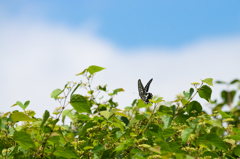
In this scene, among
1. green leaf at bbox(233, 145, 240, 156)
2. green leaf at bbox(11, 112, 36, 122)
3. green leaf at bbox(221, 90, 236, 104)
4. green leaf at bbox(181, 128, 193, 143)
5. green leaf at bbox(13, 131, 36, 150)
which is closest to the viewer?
green leaf at bbox(221, 90, 236, 104)

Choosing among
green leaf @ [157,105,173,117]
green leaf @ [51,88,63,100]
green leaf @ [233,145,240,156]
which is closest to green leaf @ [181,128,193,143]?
green leaf @ [157,105,173,117]

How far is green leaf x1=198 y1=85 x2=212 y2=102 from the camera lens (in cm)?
335

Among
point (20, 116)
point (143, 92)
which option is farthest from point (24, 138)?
point (143, 92)

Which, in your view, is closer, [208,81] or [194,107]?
[208,81]

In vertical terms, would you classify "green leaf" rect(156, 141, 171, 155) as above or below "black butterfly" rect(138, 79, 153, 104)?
below

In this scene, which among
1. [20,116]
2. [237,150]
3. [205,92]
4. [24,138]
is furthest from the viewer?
[205,92]

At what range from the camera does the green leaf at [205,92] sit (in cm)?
335

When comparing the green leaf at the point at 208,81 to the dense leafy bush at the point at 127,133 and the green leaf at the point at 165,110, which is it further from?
the green leaf at the point at 165,110

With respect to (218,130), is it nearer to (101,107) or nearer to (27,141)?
(101,107)

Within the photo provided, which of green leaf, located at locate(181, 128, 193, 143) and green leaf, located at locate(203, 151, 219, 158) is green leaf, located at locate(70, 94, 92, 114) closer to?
green leaf, located at locate(181, 128, 193, 143)

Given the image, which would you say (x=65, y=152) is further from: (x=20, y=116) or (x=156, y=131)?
(x=156, y=131)

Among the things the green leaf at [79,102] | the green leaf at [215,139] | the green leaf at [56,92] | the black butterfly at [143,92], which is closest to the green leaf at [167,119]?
the green leaf at [215,139]

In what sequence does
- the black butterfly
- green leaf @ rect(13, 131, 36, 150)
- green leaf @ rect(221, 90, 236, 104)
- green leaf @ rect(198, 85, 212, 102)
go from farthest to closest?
1. the black butterfly
2. green leaf @ rect(198, 85, 212, 102)
3. green leaf @ rect(13, 131, 36, 150)
4. green leaf @ rect(221, 90, 236, 104)

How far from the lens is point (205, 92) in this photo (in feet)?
11.1
